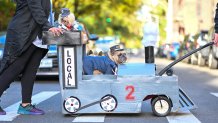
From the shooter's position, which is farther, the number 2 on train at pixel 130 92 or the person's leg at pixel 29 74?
the person's leg at pixel 29 74

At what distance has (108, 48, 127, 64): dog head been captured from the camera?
761 cm

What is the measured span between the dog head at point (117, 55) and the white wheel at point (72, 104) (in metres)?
0.92

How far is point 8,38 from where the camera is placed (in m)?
7.13

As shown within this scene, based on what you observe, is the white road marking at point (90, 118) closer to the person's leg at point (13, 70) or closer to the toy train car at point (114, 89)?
the toy train car at point (114, 89)

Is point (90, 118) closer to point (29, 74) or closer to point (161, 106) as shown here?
point (161, 106)

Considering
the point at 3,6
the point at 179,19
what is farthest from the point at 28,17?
the point at 179,19

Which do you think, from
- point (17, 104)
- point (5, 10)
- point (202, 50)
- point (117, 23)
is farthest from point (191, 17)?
point (17, 104)

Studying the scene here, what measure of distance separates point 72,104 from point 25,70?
0.85m

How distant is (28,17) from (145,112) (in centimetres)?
203

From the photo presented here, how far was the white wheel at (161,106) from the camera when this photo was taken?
23.1 ft

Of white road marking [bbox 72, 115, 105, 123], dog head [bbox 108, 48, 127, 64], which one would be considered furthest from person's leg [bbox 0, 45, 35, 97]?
dog head [bbox 108, 48, 127, 64]

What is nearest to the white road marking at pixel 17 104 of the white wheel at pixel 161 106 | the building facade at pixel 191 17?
the white wheel at pixel 161 106

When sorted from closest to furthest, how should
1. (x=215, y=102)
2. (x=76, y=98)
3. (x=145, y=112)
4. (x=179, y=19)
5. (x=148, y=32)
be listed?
(x=76, y=98), (x=145, y=112), (x=148, y=32), (x=215, y=102), (x=179, y=19)

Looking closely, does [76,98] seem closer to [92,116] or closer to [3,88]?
[92,116]
